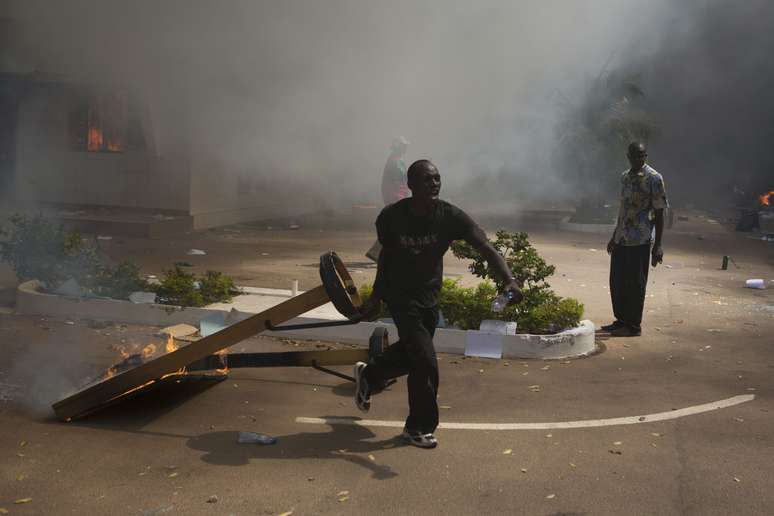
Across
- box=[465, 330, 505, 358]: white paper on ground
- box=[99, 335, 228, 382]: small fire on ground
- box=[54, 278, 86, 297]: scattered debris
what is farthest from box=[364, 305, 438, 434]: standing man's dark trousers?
box=[54, 278, 86, 297]: scattered debris

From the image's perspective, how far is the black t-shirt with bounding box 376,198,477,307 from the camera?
16.6 ft

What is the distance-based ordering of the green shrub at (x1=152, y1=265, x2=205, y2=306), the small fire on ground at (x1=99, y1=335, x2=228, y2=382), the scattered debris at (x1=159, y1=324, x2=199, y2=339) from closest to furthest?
the small fire on ground at (x1=99, y1=335, x2=228, y2=382), the scattered debris at (x1=159, y1=324, x2=199, y2=339), the green shrub at (x1=152, y1=265, x2=205, y2=306)

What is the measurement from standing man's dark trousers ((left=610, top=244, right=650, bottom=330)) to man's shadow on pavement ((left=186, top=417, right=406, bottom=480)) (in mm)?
3741

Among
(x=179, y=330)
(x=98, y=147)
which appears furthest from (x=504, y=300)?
(x=98, y=147)

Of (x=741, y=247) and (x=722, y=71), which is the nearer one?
(x=741, y=247)

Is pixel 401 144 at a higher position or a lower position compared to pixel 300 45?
lower

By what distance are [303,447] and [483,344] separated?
260 centimetres

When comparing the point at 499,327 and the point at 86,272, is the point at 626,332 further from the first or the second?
the point at 86,272

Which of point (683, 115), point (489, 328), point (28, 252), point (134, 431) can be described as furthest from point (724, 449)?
point (683, 115)

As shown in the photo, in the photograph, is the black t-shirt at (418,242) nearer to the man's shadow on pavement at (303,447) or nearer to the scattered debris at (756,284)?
the man's shadow on pavement at (303,447)

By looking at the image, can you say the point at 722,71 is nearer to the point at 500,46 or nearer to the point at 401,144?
the point at 500,46

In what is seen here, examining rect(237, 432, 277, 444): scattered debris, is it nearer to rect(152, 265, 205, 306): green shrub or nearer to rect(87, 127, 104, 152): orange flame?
rect(152, 265, 205, 306): green shrub

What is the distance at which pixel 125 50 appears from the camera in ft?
50.6

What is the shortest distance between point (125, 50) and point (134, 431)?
11.6 metres
